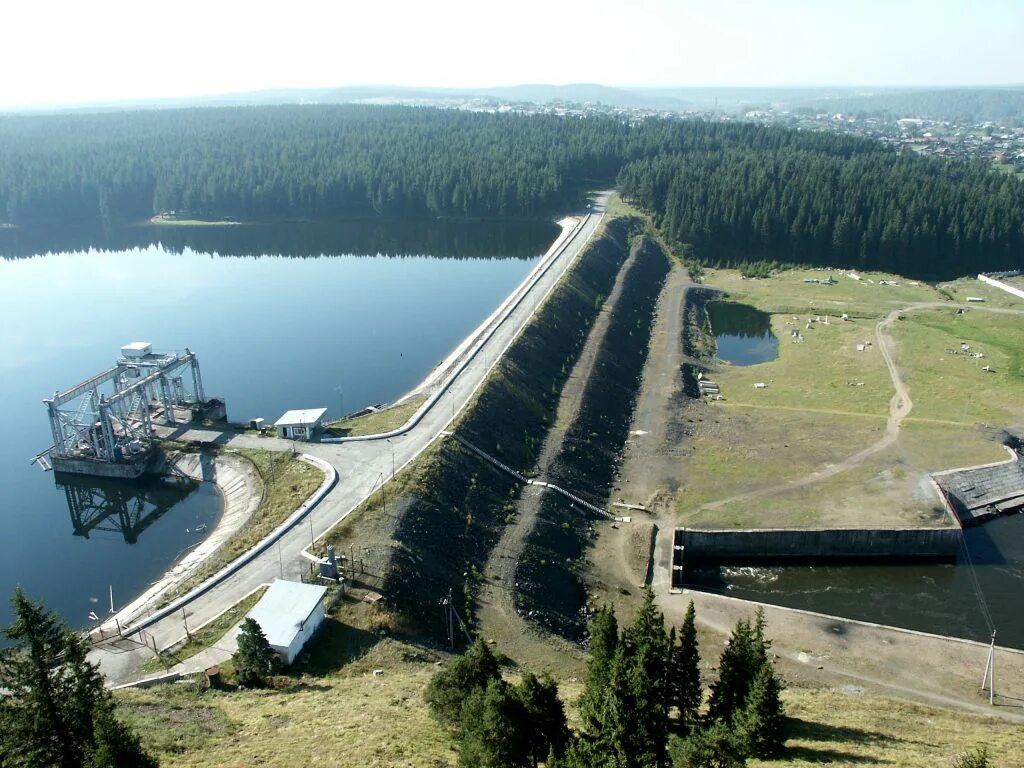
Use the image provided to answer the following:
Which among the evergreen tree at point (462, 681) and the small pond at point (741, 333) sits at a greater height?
the evergreen tree at point (462, 681)

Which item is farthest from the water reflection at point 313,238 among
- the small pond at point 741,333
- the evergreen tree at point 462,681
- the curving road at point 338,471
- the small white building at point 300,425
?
the evergreen tree at point 462,681

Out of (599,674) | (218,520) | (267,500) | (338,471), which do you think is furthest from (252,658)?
(218,520)

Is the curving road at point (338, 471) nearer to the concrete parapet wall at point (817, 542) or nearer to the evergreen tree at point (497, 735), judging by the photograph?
the evergreen tree at point (497, 735)

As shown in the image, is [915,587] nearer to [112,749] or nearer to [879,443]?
[879,443]

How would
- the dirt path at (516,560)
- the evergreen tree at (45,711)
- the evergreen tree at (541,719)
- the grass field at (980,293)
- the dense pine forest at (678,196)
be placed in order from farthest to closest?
1. the dense pine forest at (678,196)
2. the grass field at (980,293)
3. the dirt path at (516,560)
4. the evergreen tree at (541,719)
5. the evergreen tree at (45,711)

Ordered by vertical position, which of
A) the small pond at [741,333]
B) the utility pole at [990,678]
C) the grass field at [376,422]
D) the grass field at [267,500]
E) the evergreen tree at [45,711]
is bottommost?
the utility pole at [990,678]

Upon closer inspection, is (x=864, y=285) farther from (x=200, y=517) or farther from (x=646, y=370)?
(x=200, y=517)
